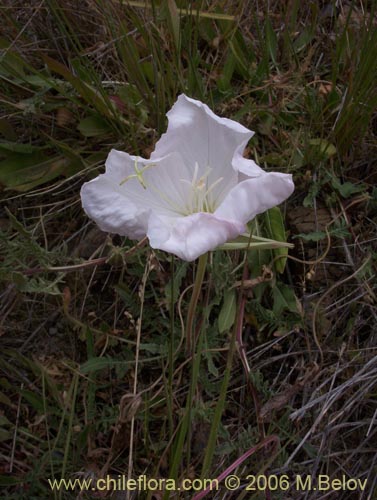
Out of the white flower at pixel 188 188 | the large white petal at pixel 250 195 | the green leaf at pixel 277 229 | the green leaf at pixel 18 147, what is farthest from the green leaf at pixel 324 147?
the green leaf at pixel 18 147

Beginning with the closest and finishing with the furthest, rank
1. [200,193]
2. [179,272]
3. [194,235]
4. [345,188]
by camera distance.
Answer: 1. [194,235]
2. [200,193]
3. [179,272]
4. [345,188]

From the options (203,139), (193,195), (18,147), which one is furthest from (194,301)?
(18,147)

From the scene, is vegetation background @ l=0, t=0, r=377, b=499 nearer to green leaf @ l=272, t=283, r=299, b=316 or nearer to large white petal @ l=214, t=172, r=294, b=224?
green leaf @ l=272, t=283, r=299, b=316

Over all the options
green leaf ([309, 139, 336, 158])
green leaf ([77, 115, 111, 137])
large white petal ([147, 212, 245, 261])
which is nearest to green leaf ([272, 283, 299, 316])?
green leaf ([309, 139, 336, 158])

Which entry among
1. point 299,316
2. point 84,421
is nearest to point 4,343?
point 84,421

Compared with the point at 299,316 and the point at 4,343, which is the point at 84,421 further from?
the point at 299,316

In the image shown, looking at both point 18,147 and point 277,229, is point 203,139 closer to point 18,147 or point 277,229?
point 277,229
